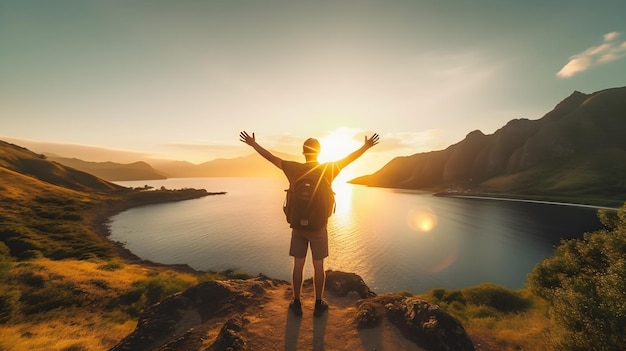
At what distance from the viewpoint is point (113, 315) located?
65.7 feet

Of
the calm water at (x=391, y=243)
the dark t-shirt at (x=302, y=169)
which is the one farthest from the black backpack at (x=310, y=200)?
the calm water at (x=391, y=243)

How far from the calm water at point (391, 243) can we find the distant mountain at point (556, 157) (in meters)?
52.0

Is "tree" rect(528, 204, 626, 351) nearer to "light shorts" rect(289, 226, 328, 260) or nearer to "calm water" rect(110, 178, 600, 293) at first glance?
"light shorts" rect(289, 226, 328, 260)

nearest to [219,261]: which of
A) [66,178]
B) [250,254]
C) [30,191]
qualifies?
[250,254]

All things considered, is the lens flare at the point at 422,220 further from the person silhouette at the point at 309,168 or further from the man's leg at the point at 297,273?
the person silhouette at the point at 309,168

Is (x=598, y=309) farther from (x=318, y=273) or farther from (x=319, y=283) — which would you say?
(x=318, y=273)

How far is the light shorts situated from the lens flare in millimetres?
64207

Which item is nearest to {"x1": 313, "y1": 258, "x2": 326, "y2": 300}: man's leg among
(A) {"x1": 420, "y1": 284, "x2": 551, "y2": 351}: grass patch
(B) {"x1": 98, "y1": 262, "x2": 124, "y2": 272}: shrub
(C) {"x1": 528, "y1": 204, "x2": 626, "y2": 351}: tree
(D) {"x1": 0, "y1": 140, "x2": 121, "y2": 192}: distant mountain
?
(C) {"x1": 528, "y1": 204, "x2": 626, "y2": 351}: tree

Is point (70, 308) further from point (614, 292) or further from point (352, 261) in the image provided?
point (352, 261)

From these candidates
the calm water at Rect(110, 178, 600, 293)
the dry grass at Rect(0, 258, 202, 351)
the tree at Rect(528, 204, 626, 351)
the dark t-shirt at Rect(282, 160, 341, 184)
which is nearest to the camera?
the dark t-shirt at Rect(282, 160, 341, 184)

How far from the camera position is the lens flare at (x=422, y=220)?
66938mm

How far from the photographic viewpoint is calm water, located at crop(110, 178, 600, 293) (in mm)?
37781

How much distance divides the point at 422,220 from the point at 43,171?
149m

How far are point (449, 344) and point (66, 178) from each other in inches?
5962
